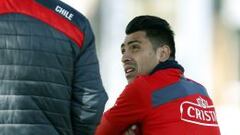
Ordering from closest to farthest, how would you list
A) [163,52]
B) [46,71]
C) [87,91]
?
[46,71] < [87,91] < [163,52]

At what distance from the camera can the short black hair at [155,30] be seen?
16.2 ft

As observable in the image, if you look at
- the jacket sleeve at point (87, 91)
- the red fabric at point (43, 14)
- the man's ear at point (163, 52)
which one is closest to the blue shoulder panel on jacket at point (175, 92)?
the man's ear at point (163, 52)

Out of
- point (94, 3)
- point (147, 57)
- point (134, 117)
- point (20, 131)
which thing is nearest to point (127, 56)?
point (147, 57)

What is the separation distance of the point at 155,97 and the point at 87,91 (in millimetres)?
358

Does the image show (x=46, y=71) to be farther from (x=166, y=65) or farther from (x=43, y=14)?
(x=166, y=65)

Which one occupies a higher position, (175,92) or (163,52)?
(163,52)

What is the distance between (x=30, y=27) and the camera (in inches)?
180

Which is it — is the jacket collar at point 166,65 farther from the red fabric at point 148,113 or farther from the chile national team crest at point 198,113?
the chile national team crest at point 198,113

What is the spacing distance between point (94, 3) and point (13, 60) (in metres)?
5.29

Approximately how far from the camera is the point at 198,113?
466 cm

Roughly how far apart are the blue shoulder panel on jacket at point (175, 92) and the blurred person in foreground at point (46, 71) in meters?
0.32

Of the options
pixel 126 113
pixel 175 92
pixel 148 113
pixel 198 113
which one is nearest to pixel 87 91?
pixel 126 113

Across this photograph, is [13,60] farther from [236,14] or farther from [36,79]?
[236,14]

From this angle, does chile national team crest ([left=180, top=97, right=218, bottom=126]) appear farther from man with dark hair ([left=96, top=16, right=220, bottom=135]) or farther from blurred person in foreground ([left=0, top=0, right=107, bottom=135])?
blurred person in foreground ([left=0, top=0, right=107, bottom=135])
